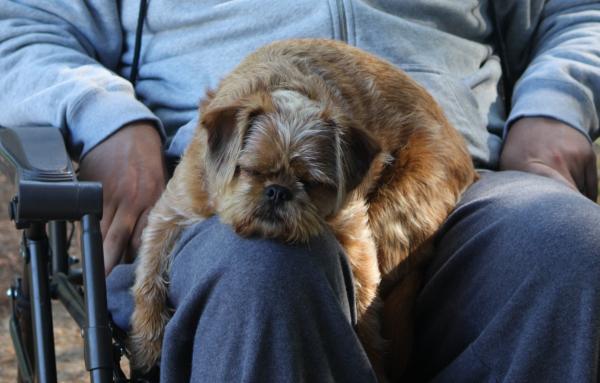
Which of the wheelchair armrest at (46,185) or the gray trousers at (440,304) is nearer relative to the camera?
the gray trousers at (440,304)

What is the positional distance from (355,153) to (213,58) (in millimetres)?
536

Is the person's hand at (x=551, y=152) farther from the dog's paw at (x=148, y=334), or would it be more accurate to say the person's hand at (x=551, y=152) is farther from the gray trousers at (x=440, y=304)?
the dog's paw at (x=148, y=334)

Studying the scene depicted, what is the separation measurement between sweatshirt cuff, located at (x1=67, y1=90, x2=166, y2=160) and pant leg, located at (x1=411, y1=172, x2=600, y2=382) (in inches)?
26.6

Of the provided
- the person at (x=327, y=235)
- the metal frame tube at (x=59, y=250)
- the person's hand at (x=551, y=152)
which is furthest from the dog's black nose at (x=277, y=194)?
the metal frame tube at (x=59, y=250)

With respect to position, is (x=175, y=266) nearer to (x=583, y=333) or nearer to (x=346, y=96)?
(x=346, y=96)

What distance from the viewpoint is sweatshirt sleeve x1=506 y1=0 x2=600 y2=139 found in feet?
6.61

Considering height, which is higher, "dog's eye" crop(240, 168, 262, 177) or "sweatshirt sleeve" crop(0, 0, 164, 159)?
"dog's eye" crop(240, 168, 262, 177)

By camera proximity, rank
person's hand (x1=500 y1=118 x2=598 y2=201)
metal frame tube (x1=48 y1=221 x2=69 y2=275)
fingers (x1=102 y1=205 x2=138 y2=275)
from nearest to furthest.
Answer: fingers (x1=102 y1=205 x2=138 y2=275)
person's hand (x1=500 y1=118 x2=598 y2=201)
metal frame tube (x1=48 y1=221 x2=69 y2=275)

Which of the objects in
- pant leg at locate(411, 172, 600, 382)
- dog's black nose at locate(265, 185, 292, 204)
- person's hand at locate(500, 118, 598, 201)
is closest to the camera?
pant leg at locate(411, 172, 600, 382)

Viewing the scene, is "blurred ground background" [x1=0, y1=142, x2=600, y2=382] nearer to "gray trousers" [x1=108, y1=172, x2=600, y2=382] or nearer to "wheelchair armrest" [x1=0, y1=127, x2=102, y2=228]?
"wheelchair armrest" [x1=0, y1=127, x2=102, y2=228]

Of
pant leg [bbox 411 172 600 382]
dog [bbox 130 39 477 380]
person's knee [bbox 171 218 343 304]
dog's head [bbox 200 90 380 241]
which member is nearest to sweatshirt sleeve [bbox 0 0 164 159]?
dog [bbox 130 39 477 380]

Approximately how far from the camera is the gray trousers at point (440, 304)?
125 centimetres

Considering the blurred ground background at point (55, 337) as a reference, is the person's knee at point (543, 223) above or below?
above

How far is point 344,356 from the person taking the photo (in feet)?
4.29
